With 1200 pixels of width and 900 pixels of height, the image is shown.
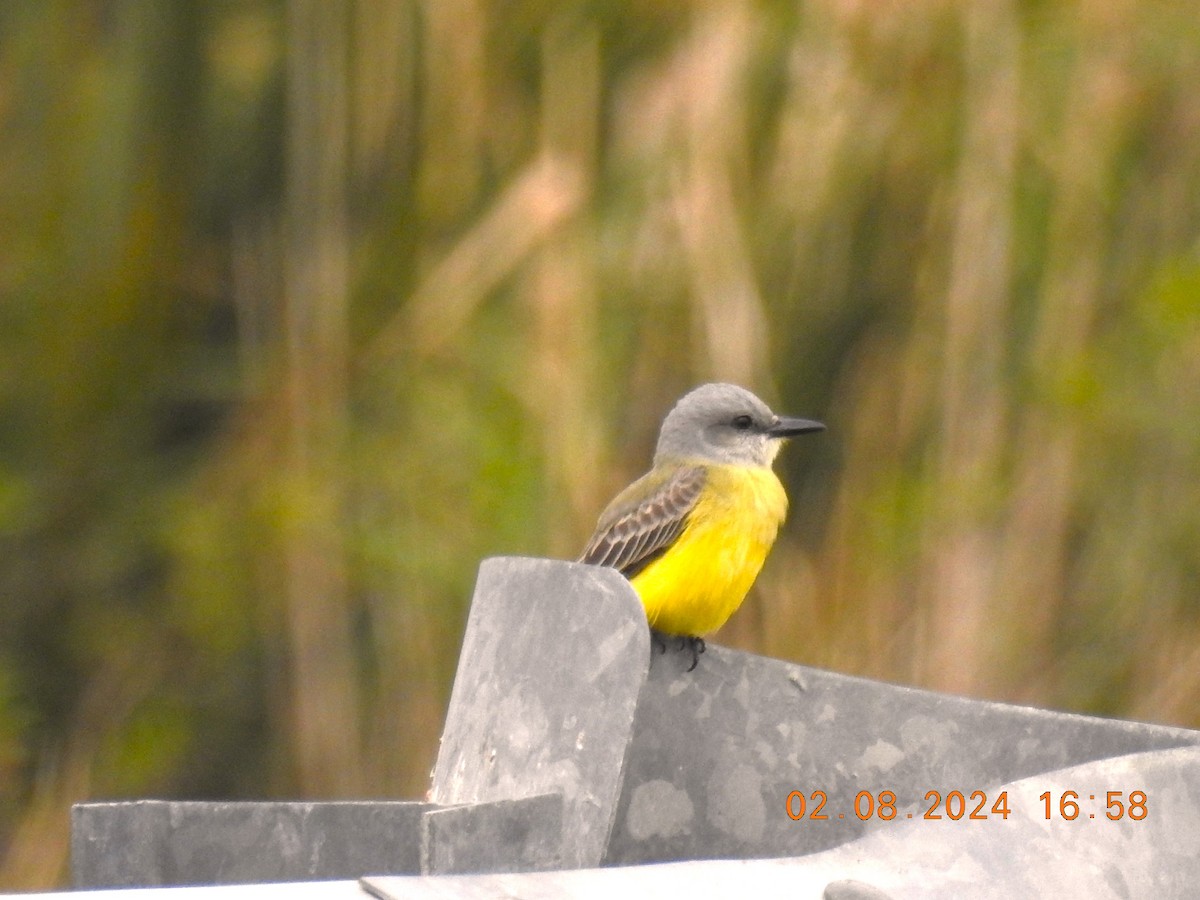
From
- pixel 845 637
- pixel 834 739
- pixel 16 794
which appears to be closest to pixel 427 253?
pixel 845 637

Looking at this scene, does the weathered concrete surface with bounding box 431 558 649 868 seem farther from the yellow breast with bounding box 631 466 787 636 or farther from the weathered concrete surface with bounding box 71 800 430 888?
the yellow breast with bounding box 631 466 787 636

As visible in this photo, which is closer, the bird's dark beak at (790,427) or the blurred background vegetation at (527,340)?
the bird's dark beak at (790,427)

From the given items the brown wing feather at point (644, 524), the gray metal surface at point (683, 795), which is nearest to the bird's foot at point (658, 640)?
the brown wing feather at point (644, 524)

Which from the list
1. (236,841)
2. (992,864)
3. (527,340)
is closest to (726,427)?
(527,340)

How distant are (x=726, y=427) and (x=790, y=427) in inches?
7.1

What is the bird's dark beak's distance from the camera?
4.04 metres

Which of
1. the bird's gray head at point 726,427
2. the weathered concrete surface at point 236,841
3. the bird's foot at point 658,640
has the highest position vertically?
the bird's gray head at point 726,427

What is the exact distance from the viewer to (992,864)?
1639 millimetres

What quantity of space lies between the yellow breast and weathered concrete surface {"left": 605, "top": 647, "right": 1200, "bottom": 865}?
137 cm

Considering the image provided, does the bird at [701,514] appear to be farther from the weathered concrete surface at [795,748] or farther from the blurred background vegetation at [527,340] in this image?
the weathered concrete surface at [795,748]

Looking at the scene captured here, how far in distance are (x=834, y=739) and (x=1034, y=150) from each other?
8.50 feet

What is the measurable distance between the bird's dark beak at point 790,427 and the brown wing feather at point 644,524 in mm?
203

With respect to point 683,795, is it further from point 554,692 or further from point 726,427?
Result: point 726,427

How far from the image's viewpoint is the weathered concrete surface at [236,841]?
6.13 ft
